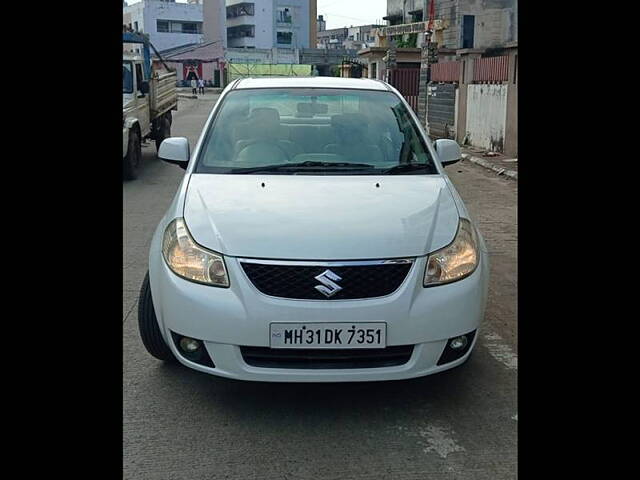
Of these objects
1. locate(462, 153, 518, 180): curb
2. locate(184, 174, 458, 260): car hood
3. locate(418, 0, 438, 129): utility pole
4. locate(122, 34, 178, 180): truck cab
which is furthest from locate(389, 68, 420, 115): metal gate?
locate(184, 174, 458, 260): car hood

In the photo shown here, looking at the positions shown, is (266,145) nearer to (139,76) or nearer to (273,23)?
(139,76)

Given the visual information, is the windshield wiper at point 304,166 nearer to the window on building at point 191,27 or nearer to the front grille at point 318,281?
the front grille at point 318,281

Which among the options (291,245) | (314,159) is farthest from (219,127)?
(291,245)

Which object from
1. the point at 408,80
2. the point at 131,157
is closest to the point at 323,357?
the point at 131,157

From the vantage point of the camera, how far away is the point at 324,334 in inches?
120

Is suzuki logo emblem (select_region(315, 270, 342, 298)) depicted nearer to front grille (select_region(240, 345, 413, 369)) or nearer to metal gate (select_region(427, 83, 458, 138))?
front grille (select_region(240, 345, 413, 369))

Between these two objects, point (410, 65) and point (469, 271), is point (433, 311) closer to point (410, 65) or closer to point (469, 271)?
point (469, 271)

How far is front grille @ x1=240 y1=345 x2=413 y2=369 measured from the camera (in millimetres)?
3088

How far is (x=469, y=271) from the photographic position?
3342 mm

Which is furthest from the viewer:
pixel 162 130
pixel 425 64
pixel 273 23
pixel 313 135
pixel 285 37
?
pixel 285 37

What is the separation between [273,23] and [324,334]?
7814 cm

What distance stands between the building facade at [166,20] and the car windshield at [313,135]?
70.2 metres

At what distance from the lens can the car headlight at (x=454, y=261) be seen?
10.6 feet
